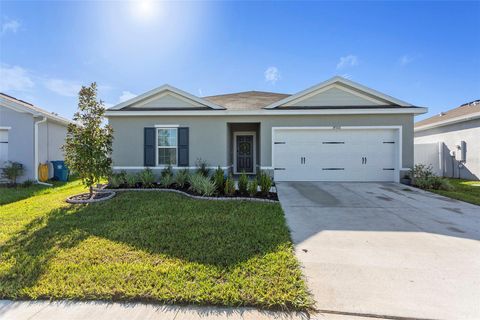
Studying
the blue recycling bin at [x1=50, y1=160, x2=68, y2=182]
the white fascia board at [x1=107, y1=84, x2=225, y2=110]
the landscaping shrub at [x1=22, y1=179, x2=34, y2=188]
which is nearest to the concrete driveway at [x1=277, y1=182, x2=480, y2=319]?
the white fascia board at [x1=107, y1=84, x2=225, y2=110]

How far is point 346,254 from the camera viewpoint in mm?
3459

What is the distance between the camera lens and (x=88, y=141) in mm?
6426

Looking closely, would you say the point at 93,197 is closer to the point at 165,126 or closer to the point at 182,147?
the point at 182,147

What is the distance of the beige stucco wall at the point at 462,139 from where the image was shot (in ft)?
36.7

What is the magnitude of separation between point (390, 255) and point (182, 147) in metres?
8.06

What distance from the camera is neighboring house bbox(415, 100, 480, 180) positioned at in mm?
11305

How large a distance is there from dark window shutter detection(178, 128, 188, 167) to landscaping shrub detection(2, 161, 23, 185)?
707 centimetres

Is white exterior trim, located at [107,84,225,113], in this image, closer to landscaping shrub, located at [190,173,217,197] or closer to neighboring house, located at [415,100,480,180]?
landscaping shrub, located at [190,173,217,197]

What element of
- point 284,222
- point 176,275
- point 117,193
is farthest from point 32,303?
point 117,193

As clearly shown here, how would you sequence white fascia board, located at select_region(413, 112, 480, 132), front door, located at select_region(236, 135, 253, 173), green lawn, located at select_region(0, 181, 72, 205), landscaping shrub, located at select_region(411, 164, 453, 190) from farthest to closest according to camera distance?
front door, located at select_region(236, 135, 253, 173) → white fascia board, located at select_region(413, 112, 480, 132) → landscaping shrub, located at select_region(411, 164, 453, 190) → green lawn, located at select_region(0, 181, 72, 205)

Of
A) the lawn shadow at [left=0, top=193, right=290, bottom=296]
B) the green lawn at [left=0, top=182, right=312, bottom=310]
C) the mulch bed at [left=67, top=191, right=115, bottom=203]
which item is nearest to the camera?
the green lawn at [left=0, top=182, right=312, bottom=310]

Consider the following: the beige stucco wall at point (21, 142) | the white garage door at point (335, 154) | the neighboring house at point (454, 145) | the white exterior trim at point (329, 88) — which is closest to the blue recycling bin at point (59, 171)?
the beige stucco wall at point (21, 142)

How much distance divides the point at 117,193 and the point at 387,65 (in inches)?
513

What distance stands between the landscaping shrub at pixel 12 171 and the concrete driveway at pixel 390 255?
11.3 meters
